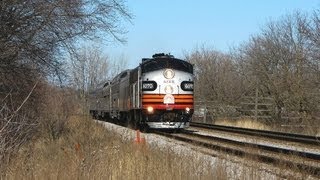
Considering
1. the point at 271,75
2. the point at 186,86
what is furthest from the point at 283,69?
the point at 186,86

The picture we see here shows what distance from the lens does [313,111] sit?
34.4 metres

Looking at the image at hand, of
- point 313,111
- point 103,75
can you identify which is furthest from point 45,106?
point 103,75

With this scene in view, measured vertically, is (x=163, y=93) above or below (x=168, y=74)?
below

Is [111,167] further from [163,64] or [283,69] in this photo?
[283,69]

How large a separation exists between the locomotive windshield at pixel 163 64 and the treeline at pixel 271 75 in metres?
9.81

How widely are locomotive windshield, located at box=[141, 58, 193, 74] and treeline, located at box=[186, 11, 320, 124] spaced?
981cm

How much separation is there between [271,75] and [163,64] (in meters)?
21.5

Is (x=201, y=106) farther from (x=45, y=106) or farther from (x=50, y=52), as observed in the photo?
(x=50, y=52)

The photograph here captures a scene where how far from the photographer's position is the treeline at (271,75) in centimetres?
3488

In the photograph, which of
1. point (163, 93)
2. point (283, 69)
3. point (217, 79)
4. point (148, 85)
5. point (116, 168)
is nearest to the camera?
point (116, 168)

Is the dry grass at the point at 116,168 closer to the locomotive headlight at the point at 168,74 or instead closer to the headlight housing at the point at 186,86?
the locomotive headlight at the point at 168,74

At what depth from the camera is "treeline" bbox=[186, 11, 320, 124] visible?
114 ft

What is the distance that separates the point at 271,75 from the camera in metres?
45.4

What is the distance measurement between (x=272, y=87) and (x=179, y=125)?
19.8 metres
